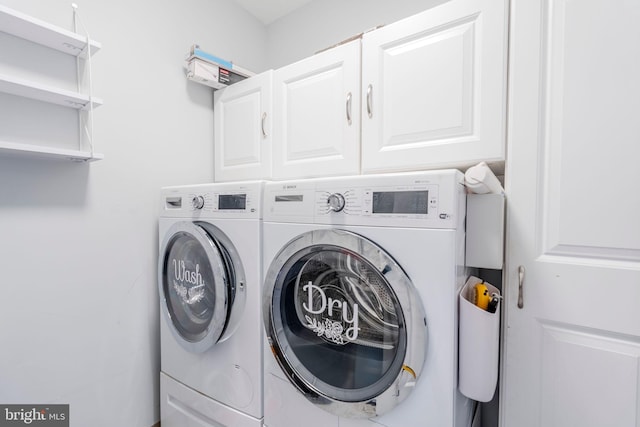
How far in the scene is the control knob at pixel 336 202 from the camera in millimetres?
952

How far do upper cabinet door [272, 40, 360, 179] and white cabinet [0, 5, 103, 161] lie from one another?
790 mm

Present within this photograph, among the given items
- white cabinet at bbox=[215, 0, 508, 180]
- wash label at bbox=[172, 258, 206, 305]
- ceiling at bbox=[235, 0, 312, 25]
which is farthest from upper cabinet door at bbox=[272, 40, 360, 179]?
ceiling at bbox=[235, 0, 312, 25]

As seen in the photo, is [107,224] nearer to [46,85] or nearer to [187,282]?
[187,282]

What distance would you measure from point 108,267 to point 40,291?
0.25 metres

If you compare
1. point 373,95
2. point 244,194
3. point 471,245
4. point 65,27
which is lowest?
point 471,245

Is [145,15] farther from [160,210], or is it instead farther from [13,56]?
[160,210]

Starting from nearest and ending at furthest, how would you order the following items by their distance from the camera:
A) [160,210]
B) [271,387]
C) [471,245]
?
[471,245]
[271,387]
[160,210]

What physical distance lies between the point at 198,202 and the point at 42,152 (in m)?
0.55

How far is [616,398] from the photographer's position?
2.82ft

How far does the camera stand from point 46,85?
113 centimetres

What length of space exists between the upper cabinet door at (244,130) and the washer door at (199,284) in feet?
1.62

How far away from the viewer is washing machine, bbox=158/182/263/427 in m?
1.17

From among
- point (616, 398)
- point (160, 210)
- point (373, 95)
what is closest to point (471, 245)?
point (616, 398)

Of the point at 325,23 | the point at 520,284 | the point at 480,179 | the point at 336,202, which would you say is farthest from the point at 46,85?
the point at 520,284
